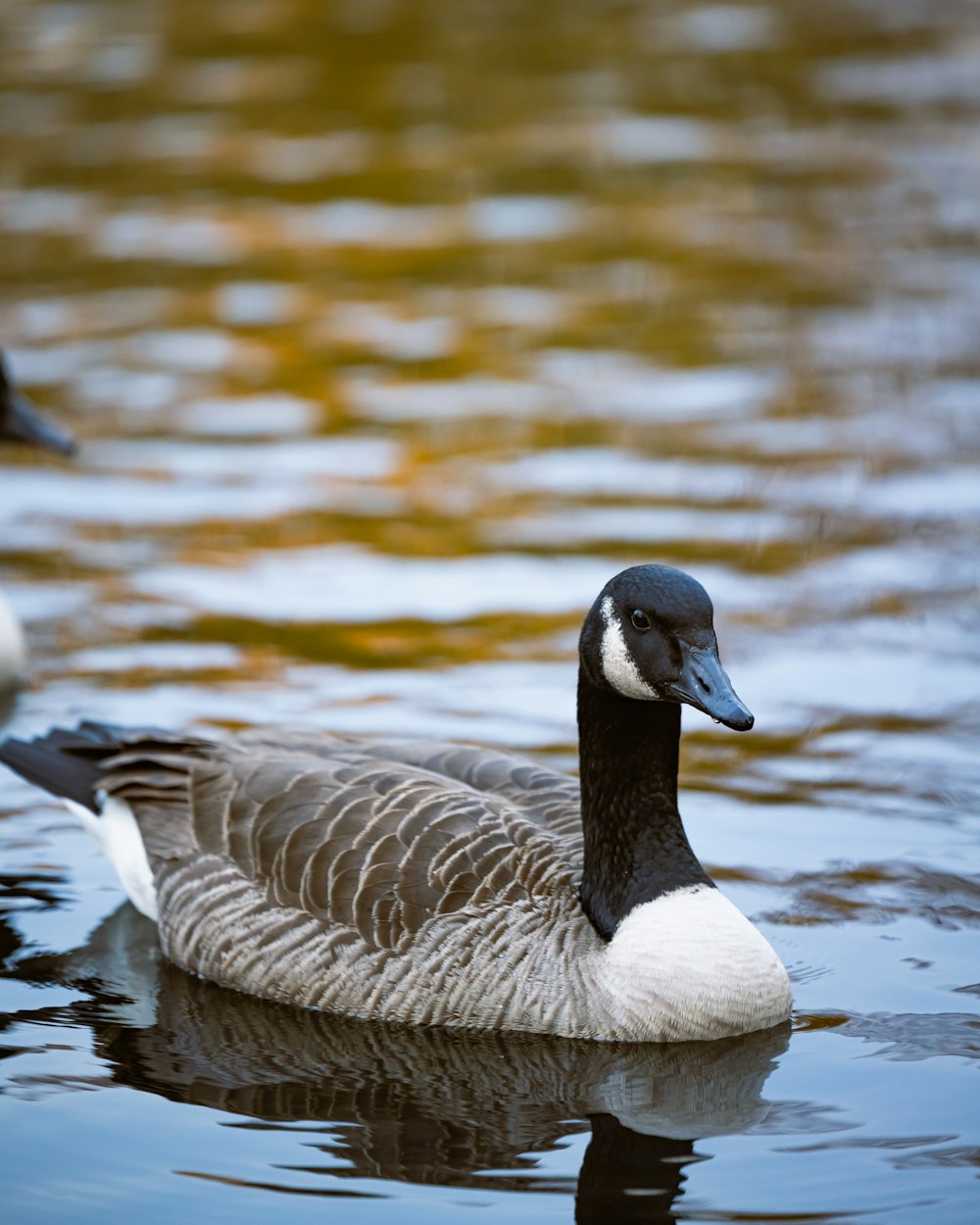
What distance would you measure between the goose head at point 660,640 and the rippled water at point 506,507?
4.49ft

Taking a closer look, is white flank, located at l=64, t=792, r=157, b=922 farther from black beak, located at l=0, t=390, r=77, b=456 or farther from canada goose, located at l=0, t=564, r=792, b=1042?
black beak, located at l=0, t=390, r=77, b=456

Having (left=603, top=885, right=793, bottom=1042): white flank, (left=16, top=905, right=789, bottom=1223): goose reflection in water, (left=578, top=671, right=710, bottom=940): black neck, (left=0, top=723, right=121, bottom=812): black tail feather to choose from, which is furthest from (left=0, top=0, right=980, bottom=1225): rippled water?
(left=578, top=671, right=710, bottom=940): black neck

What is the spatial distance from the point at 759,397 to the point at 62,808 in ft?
24.9

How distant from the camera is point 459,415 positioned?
645 inches

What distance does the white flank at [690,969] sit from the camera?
26.2ft

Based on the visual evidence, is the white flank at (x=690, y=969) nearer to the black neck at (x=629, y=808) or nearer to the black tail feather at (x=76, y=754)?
the black neck at (x=629, y=808)

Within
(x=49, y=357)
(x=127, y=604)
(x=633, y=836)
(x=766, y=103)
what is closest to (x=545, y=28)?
(x=766, y=103)

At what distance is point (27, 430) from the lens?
43.5ft

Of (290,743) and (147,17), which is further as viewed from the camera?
(147,17)

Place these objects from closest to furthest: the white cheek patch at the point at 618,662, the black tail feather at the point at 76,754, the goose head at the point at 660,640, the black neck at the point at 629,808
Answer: the goose head at the point at 660,640, the white cheek patch at the point at 618,662, the black neck at the point at 629,808, the black tail feather at the point at 76,754

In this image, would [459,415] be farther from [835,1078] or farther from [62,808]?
[835,1078]

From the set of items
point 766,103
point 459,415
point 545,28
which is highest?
point 545,28

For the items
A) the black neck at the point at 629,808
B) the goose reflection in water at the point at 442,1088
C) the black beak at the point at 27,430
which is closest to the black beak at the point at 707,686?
the black neck at the point at 629,808

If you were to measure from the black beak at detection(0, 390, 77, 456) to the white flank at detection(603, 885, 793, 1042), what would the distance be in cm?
637
